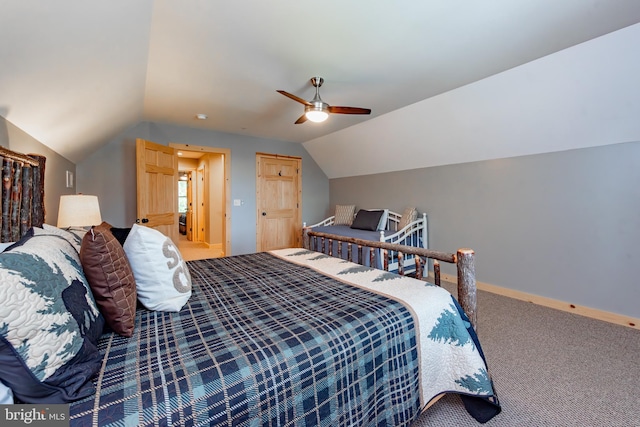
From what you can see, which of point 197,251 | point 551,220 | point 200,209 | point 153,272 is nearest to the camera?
point 153,272

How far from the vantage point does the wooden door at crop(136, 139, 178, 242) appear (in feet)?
11.1

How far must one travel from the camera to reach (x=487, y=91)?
2889mm

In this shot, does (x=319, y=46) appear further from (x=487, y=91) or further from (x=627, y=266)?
(x=627, y=266)

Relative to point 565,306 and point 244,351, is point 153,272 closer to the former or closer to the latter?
point 244,351

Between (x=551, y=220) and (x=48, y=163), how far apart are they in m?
5.03

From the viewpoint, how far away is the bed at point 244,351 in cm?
72

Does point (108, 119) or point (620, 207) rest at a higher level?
point (108, 119)

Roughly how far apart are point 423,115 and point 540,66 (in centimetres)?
129

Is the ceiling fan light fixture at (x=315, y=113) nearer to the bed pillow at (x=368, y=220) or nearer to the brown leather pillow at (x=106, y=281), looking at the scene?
the brown leather pillow at (x=106, y=281)

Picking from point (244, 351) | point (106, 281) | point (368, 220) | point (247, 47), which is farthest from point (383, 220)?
point (106, 281)

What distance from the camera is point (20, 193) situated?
5.49 ft

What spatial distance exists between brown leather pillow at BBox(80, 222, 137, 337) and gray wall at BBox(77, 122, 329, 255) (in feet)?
11.1

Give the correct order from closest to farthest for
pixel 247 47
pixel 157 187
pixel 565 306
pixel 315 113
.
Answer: pixel 247 47
pixel 315 113
pixel 565 306
pixel 157 187

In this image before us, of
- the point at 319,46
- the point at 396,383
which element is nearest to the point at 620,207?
the point at 396,383
